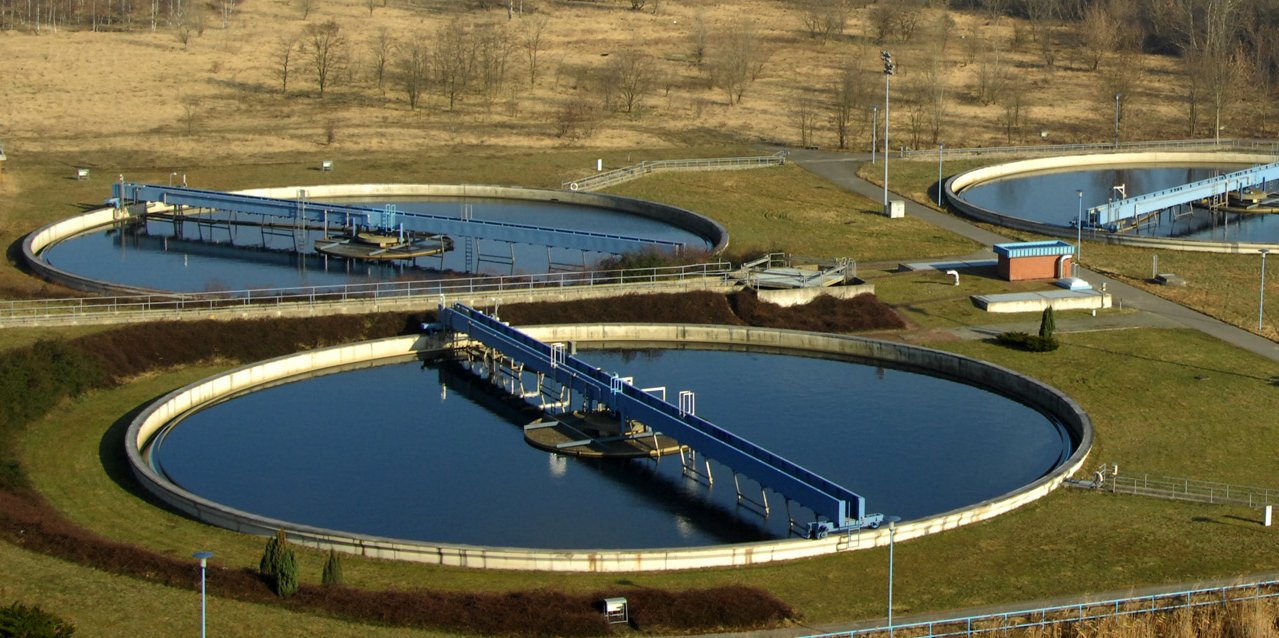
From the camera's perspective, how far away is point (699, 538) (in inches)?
1754

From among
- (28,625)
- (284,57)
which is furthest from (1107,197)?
(28,625)

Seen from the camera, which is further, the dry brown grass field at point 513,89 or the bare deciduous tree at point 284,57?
the bare deciduous tree at point 284,57

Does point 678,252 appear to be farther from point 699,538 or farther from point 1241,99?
point 1241,99

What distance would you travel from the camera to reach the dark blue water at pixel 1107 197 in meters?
88.0

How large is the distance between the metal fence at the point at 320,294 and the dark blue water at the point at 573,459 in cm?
605

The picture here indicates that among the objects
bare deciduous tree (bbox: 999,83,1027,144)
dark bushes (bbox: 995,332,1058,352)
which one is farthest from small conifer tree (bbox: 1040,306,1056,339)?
bare deciduous tree (bbox: 999,83,1027,144)

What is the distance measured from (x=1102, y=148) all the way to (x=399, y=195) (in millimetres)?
44417

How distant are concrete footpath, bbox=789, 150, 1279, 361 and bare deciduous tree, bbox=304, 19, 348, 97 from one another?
110 ft

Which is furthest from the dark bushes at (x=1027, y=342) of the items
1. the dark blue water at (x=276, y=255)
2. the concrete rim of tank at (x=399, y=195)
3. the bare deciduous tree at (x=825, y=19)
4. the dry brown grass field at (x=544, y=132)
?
the bare deciduous tree at (x=825, y=19)

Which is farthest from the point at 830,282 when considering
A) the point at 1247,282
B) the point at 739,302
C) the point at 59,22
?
the point at 59,22

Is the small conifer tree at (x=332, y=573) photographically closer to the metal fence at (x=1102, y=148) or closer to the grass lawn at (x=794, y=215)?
the grass lawn at (x=794, y=215)

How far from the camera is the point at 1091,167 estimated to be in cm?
10656

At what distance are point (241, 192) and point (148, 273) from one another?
16.6 m

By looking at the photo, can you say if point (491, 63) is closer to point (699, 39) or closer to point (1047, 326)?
point (699, 39)
